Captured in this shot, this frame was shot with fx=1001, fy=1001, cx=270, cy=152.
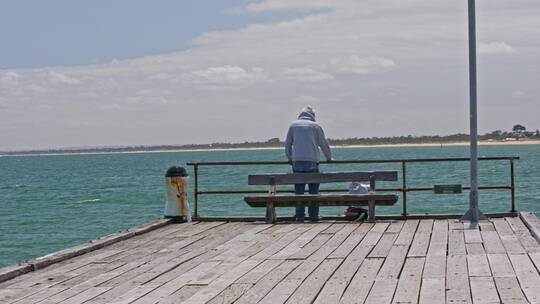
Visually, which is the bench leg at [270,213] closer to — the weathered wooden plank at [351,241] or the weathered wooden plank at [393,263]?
the weathered wooden plank at [351,241]

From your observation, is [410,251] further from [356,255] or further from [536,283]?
[536,283]

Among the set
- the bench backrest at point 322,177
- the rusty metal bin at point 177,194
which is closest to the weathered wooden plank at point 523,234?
the bench backrest at point 322,177

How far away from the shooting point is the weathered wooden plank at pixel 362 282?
7.73m

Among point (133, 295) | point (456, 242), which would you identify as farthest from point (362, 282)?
point (456, 242)

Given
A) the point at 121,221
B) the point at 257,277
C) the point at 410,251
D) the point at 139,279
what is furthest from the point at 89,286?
the point at 121,221

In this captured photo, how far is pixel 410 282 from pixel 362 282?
1.31 ft

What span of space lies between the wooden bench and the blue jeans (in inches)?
9.2

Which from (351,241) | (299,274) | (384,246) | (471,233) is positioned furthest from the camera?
(471,233)

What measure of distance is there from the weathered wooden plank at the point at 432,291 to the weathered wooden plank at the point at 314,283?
84cm

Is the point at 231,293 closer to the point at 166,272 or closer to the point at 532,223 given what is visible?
the point at 166,272

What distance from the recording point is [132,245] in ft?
37.7

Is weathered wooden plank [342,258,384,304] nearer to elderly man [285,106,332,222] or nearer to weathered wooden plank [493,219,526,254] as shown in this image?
weathered wooden plank [493,219,526,254]

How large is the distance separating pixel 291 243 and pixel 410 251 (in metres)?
1.59

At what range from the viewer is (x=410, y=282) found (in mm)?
8359
